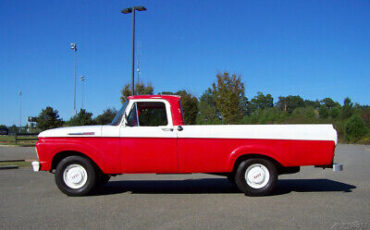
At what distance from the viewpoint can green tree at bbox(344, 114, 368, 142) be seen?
3434 centimetres

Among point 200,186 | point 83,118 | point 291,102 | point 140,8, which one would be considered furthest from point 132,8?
point 291,102

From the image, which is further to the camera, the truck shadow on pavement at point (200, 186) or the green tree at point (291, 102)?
the green tree at point (291, 102)

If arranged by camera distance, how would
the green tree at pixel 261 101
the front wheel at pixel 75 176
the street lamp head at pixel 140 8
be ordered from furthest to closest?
the green tree at pixel 261 101
the street lamp head at pixel 140 8
the front wheel at pixel 75 176

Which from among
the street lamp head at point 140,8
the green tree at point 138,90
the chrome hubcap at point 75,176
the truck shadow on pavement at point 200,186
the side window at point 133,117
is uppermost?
the street lamp head at point 140,8

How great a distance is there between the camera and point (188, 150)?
6.64 m

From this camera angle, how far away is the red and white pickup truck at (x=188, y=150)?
6.61 m

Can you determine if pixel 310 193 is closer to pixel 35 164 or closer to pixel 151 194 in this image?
pixel 151 194

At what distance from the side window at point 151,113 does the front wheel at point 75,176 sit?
4.52ft

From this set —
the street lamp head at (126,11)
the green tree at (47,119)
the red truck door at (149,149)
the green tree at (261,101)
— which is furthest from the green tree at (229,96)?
the green tree at (261,101)

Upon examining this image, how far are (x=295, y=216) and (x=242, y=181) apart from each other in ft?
5.32

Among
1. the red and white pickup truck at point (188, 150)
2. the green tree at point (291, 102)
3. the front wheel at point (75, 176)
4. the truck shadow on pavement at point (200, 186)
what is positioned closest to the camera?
the red and white pickup truck at point (188, 150)

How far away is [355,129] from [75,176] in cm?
3393

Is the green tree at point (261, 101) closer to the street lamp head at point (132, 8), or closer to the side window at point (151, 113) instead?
the street lamp head at point (132, 8)

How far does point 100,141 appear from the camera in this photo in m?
6.70
